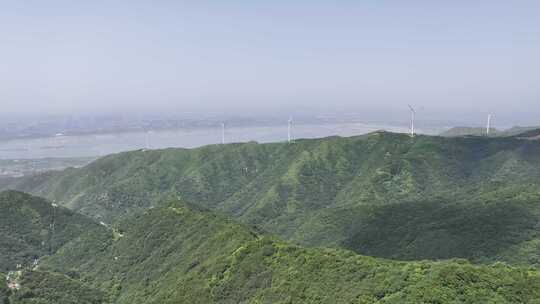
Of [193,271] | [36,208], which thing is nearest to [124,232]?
[36,208]

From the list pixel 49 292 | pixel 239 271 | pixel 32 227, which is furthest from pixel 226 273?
pixel 32 227

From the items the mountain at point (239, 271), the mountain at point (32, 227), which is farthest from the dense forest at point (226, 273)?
the mountain at point (32, 227)

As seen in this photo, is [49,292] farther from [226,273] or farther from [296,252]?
[296,252]

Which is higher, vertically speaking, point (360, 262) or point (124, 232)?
point (360, 262)

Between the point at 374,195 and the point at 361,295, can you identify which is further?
the point at 374,195

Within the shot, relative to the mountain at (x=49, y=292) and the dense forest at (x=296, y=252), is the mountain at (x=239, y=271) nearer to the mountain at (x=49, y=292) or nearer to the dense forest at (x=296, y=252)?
the dense forest at (x=296, y=252)

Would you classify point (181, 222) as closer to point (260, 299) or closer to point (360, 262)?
point (260, 299)

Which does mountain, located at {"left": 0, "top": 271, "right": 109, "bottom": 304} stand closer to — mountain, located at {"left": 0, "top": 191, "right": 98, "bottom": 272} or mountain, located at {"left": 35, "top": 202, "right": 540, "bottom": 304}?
mountain, located at {"left": 35, "top": 202, "right": 540, "bottom": 304}

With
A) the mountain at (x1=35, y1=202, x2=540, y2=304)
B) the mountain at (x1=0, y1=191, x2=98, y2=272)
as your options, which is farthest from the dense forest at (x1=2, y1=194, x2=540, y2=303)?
the mountain at (x1=0, y1=191, x2=98, y2=272)
